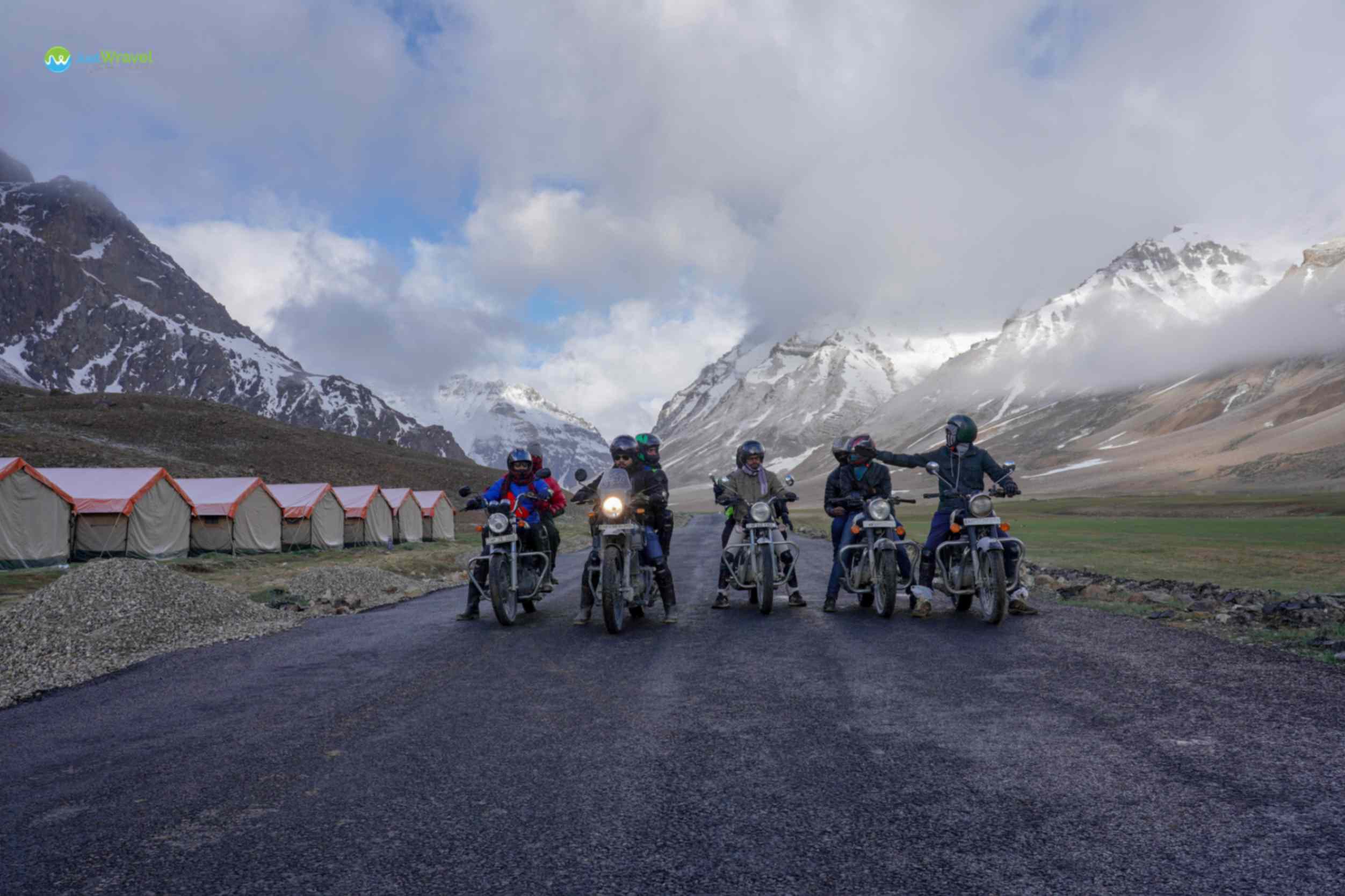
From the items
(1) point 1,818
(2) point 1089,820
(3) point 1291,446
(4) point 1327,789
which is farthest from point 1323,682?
(3) point 1291,446

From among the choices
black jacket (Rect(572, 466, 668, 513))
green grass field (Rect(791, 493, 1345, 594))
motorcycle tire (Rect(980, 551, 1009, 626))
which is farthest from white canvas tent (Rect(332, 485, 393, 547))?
motorcycle tire (Rect(980, 551, 1009, 626))

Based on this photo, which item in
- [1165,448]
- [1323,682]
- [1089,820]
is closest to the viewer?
[1089,820]

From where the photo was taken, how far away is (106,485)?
33938 millimetres

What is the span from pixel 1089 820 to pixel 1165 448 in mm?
205635

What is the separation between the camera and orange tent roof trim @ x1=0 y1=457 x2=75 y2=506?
2854cm

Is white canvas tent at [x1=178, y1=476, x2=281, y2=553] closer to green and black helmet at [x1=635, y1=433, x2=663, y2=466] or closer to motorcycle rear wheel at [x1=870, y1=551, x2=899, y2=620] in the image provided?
green and black helmet at [x1=635, y1=433, x2=663, y2=466]

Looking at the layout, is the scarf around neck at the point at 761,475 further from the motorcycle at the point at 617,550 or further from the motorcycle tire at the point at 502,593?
the motorcycle tire at the point at 502,593

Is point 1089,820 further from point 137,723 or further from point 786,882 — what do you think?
point 137,723

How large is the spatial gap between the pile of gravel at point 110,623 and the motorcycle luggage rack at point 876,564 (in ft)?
26.8

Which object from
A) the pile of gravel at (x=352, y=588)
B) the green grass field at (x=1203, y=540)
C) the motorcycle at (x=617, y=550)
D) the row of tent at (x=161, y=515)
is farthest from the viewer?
the row of tent at (x=161, y=515)

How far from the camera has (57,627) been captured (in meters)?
10.9

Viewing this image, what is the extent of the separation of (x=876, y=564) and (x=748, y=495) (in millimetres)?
2373

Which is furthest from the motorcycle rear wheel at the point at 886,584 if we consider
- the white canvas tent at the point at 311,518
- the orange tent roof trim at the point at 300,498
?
the white canvas tent at the point at 311,518

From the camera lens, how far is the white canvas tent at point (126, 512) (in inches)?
1268
